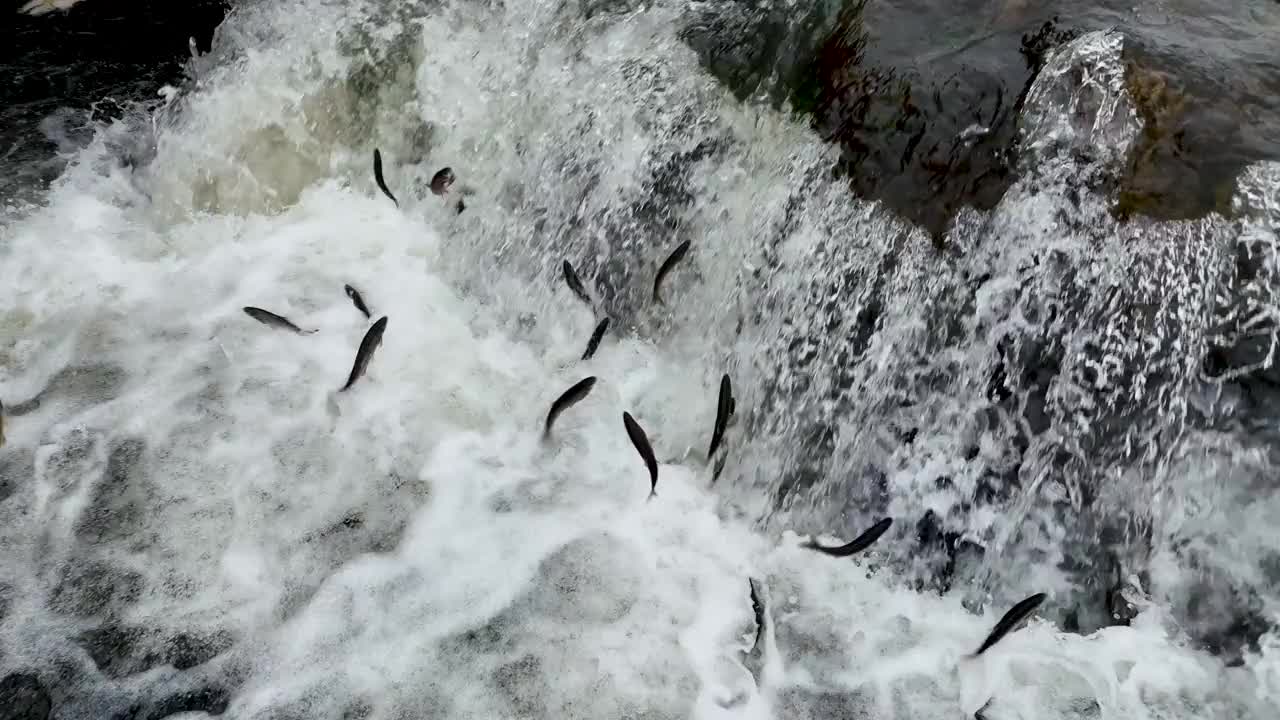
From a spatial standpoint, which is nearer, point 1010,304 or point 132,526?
point 1010,304

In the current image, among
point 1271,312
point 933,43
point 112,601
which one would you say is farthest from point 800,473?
point 112,601

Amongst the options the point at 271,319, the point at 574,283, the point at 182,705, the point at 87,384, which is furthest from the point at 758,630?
the point at 87,384

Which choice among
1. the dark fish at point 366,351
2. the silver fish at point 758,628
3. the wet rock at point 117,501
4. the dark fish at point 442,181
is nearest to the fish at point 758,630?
the silver fish at point 758,628

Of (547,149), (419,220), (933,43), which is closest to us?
(933,43)

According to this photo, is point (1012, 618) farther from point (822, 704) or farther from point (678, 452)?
point (678, 452)

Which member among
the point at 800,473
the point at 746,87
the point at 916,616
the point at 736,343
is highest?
the point at 746,87

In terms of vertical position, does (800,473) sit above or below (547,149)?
below

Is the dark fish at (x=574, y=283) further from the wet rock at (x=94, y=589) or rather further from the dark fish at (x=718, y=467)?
the wet rock at (x=94, y=589)

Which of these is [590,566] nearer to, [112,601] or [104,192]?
[112,601]
